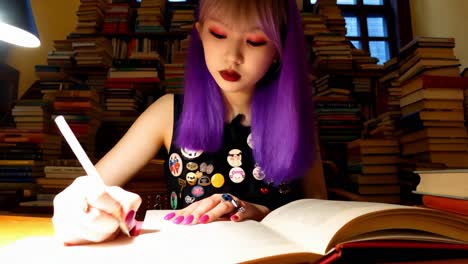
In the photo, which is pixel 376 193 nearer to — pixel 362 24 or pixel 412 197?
pixel 412 197

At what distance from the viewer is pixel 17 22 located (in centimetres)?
61

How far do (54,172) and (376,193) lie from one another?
1.60m

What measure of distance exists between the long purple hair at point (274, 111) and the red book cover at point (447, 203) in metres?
0.33

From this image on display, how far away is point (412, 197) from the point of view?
1.71m

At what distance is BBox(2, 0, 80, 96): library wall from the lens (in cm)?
232

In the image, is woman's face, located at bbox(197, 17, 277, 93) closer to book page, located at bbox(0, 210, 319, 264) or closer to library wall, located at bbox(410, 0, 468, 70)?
book page, located at bbox(0, 210, 319, 264)

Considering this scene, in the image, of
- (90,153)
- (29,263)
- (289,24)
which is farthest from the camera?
(90,153)

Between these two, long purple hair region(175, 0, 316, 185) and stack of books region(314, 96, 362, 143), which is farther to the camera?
stack of books region(314, 96, 362, 143)

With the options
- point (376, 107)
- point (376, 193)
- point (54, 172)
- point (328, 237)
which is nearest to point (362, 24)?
point (376, 107)

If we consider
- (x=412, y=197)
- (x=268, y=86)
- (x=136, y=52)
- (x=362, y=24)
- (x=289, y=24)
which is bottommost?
(x=412, y=197)

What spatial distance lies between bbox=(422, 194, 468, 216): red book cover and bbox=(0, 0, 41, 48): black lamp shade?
0.81m

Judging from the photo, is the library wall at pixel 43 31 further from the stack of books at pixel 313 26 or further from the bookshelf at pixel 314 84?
the stack of books at pixel 313 26

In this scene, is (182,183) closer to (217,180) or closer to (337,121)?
(217,180)

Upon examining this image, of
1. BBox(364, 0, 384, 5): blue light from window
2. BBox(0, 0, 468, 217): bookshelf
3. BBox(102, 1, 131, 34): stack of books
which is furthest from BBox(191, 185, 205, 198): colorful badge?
BBox(364, 0, 384, 5): blue light from window
